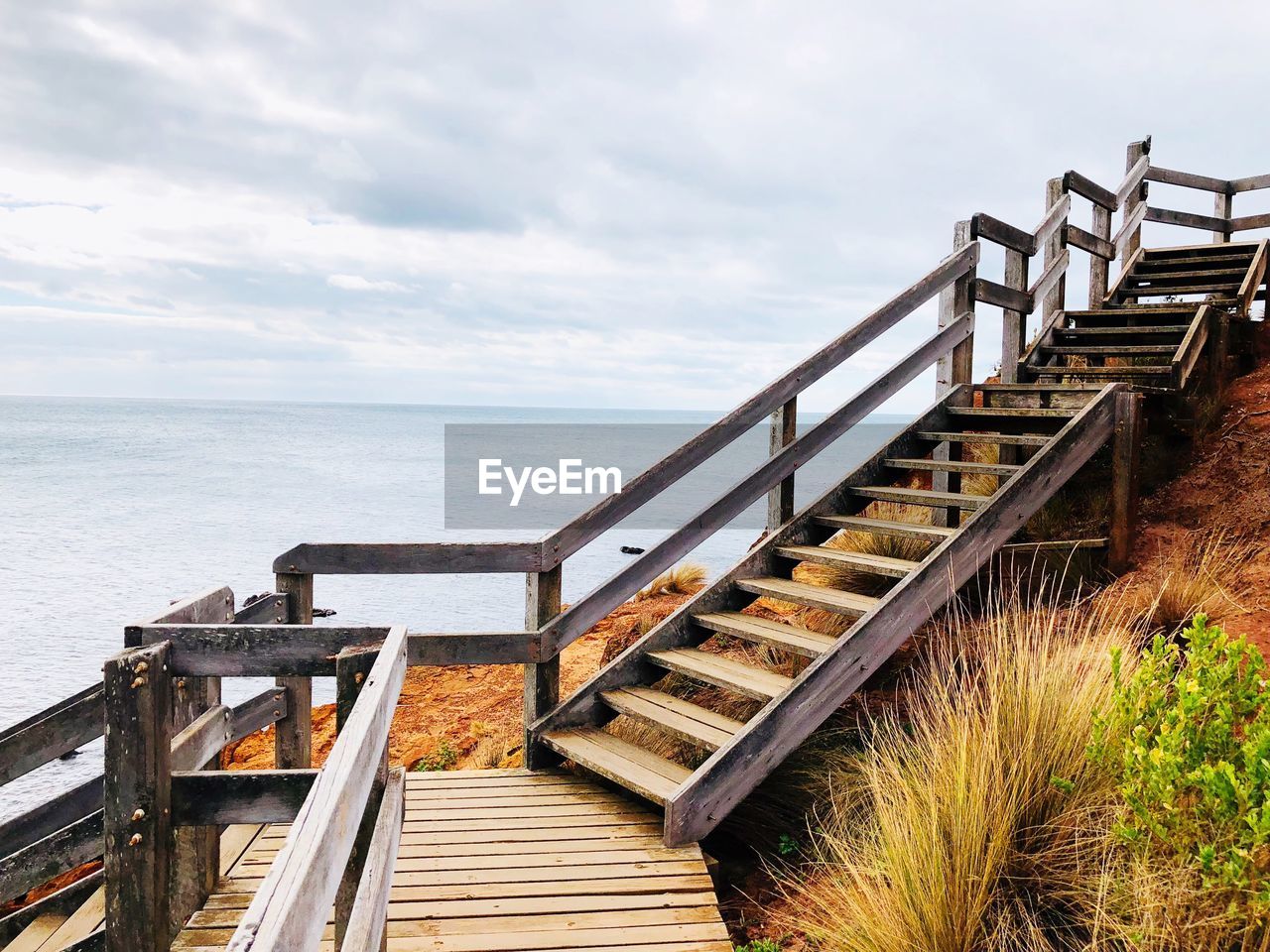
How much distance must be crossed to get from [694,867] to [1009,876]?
125 centimetres

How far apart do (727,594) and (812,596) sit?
2.11 ft

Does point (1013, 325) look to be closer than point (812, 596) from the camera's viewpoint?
No

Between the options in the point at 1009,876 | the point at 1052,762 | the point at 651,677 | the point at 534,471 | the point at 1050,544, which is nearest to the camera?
the point at 1009,876

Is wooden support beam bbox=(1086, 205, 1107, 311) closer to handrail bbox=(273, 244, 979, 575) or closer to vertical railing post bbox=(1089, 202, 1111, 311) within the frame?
vertical railing post bbox=(1089, 202, 1111, 311)

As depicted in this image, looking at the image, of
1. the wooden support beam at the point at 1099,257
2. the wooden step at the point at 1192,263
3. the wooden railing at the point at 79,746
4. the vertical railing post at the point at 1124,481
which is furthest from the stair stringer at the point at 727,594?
the wooden step at the point at 1192,263

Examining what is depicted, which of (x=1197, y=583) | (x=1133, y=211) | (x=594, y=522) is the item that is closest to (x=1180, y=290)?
(x=1133, y=211)

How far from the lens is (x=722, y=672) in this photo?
469 centimetres

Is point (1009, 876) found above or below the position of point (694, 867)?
above

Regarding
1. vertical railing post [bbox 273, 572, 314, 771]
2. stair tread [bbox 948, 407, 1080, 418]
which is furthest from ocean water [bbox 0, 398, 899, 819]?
stair tread [bbox 948, 407, 1080, 418]

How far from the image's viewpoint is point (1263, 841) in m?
2.42

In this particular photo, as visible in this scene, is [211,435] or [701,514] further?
[211,435]

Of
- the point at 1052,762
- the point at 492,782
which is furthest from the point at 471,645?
the point at 1052,762

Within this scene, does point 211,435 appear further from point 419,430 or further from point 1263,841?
point 1263,841

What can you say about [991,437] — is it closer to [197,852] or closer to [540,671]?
[540,671]
